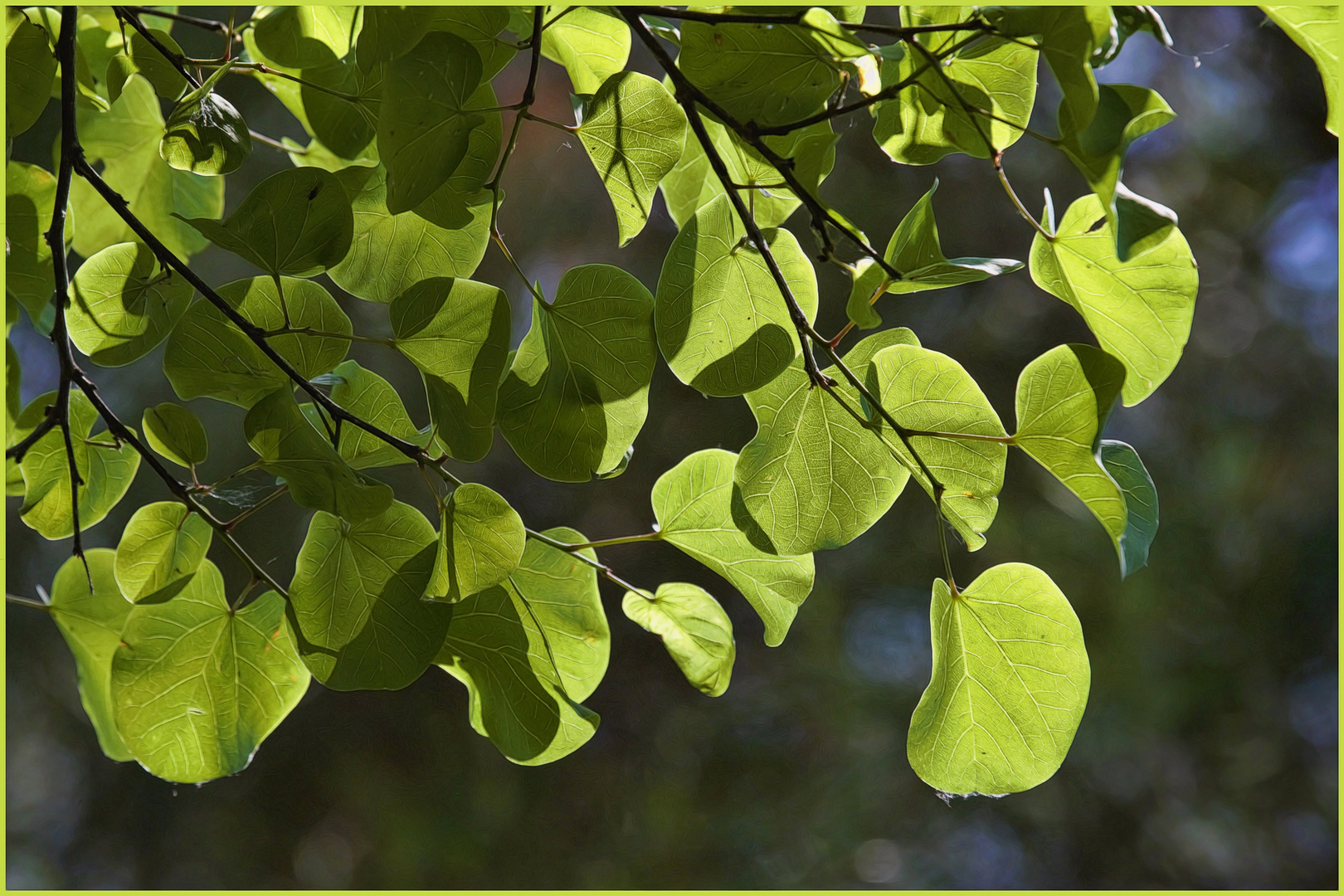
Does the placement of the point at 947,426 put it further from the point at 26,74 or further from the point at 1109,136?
the point at 26,74

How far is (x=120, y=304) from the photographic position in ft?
0.81

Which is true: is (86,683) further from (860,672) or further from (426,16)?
(860,672)

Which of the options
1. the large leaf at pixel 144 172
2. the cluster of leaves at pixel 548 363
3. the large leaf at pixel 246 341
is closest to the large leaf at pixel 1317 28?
the cluster of leaves at pixel 548 363

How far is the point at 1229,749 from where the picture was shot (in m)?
1.53

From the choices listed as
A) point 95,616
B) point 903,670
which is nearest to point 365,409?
point 95,616

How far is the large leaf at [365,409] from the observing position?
26cm

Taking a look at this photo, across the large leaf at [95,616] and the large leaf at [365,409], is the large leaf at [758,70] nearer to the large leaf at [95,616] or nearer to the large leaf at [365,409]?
the large leaf at [365,409]

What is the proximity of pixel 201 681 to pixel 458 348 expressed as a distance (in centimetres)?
15

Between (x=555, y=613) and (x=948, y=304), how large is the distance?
1319 mm

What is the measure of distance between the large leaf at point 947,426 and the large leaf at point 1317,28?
0.09 meters

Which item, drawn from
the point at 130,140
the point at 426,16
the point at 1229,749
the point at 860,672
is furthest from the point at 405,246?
the point at 1229,749

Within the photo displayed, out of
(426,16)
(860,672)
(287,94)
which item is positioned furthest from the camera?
(860,672)

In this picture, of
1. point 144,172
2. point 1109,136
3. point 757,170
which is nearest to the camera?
point 1109,136

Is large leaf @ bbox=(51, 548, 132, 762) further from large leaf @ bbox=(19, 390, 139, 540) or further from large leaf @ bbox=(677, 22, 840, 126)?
large leaf @ bbox=(677, 22, 840, 126)
